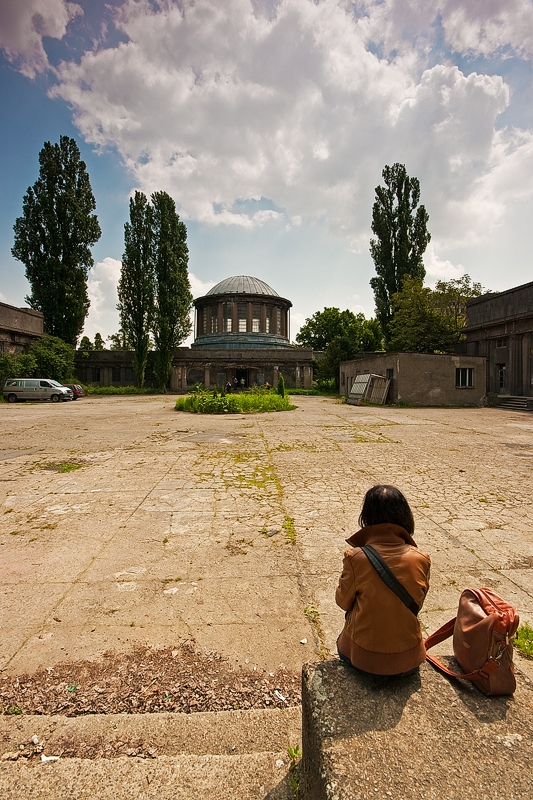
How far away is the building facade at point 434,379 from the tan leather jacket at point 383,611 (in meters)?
23.9

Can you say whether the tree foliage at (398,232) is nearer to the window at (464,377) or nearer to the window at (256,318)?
the window at (464,377)

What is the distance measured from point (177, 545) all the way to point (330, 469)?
4029 mm

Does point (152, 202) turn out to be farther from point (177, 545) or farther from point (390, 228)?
point (177, 545)

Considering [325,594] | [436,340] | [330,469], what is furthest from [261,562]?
[436,340]

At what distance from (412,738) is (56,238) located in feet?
137

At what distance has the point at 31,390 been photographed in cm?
2864

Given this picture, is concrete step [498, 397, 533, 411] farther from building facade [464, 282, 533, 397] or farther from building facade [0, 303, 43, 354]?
building facade [0, 303, 43, 354]

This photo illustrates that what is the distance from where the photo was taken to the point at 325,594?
3367mm

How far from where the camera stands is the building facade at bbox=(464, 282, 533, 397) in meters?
26.3

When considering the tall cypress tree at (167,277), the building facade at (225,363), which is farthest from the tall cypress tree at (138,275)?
the building facade at (225,363)

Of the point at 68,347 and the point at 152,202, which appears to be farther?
the point at 152,202

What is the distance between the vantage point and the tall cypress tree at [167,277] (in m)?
41.2

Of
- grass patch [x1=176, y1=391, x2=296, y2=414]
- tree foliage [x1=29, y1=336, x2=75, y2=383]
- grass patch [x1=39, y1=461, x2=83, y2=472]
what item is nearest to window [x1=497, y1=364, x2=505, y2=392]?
grass patch [x1=176, y1=391, x2=296, y2=414]

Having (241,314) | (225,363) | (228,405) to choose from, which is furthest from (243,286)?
(228,405)
